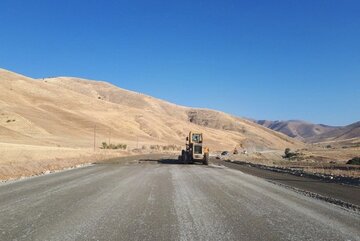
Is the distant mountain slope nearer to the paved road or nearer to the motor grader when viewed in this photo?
the motor grader

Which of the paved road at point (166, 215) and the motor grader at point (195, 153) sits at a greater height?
the motor grader at point (195, 153)

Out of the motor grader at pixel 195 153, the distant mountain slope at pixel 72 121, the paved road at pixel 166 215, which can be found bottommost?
the paved road at pixel 166 215

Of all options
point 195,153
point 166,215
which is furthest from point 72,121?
point 166,215

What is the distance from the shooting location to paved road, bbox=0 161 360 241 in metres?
10.2

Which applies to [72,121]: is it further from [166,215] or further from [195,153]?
[166,215]

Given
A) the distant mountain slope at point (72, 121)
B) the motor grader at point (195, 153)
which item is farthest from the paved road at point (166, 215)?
the distant mountain slope at point (72, 121)

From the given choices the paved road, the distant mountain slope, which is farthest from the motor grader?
the distant mountain slope

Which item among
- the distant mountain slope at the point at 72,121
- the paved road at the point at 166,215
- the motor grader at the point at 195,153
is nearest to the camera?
the paved road at the point at 166,215

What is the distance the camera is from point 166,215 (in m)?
12.7

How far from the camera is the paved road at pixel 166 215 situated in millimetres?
10227

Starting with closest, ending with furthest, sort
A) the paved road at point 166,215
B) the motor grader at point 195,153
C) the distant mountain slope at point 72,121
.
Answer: the paved road at point 166,215 → the motor grader at point 195,153 → the distant mountain slope at point 72,121

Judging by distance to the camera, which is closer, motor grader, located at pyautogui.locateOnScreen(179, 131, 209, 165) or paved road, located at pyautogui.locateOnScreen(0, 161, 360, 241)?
paved road, located at pyautogui.locateOnScreen(0, 161, 360, 241)

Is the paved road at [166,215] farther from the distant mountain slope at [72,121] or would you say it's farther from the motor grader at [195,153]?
the distant mountain slope at [72,121]

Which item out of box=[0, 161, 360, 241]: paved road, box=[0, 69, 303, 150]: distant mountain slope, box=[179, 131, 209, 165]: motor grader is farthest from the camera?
box=[0, 69, 303, 150]: distant mountain slope
